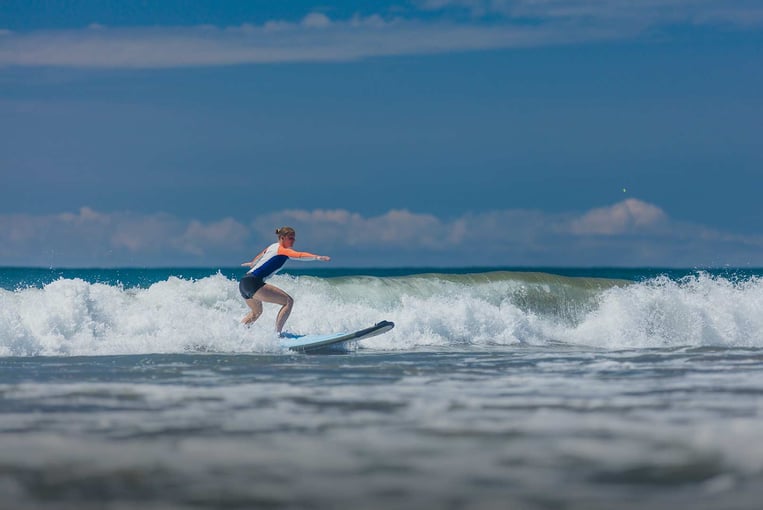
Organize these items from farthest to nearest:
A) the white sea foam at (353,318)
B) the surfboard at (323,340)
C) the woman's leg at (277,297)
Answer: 1. the white sea foam at (353,318)
2. the woman's leg at (277,297)
3. the surfboard at (323,340)

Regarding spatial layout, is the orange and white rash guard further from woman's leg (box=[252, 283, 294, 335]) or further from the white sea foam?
the white sea foam

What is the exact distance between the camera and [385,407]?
9.89 meters

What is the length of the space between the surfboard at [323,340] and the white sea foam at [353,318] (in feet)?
0.96

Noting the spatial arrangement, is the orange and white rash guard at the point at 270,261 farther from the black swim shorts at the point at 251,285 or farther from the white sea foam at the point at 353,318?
the white sea foam at the point at 353,318

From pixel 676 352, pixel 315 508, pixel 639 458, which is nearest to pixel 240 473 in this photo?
pixel 315 508

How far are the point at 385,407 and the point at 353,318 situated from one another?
11471mm

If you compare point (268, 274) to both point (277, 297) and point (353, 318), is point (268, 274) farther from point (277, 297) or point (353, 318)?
point (353, 318)

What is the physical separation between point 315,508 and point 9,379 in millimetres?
7795

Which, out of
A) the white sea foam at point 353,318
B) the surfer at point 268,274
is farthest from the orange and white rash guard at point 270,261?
the white sea foam at point 353,318

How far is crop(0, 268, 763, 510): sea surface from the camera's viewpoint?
256 inches

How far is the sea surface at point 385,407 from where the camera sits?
6508 mm

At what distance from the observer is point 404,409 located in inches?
384

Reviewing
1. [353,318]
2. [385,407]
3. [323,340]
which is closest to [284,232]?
[323,340]

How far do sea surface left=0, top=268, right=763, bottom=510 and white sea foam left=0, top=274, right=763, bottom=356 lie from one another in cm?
5
